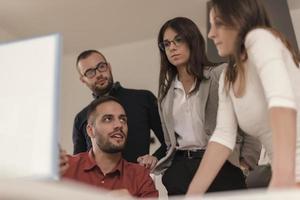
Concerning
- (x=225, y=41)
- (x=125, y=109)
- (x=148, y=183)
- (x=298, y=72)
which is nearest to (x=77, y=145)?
(x=125, y=109)

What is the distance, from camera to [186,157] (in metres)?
1.55

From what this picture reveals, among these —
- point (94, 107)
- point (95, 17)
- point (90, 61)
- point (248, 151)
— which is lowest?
point (248, 151)

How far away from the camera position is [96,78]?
7.05 feet

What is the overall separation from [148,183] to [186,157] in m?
0.17

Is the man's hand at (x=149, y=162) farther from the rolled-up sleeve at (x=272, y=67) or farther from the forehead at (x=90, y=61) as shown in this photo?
the rolled-up sleeve at (x=272, y=67)

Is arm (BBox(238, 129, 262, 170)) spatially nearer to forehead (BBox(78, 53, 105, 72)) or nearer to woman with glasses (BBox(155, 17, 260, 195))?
woman with glasses (BBox(155, 17, 260, 195))

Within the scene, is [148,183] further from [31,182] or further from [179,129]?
[31,182]

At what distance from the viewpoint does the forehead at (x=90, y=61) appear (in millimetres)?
2180

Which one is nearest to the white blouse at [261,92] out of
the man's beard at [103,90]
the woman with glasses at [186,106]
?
the woman with glasses at [186,106]

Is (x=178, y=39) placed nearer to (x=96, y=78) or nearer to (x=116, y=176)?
(x=116, y=176)

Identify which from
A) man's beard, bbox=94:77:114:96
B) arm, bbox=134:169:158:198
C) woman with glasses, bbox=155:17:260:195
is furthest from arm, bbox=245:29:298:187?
man's beard, bbox=94:77:114:96

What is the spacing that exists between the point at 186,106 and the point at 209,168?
0.42 metres

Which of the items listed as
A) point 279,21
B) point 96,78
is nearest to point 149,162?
point 96,78

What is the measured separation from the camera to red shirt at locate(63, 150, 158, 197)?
1612mm
